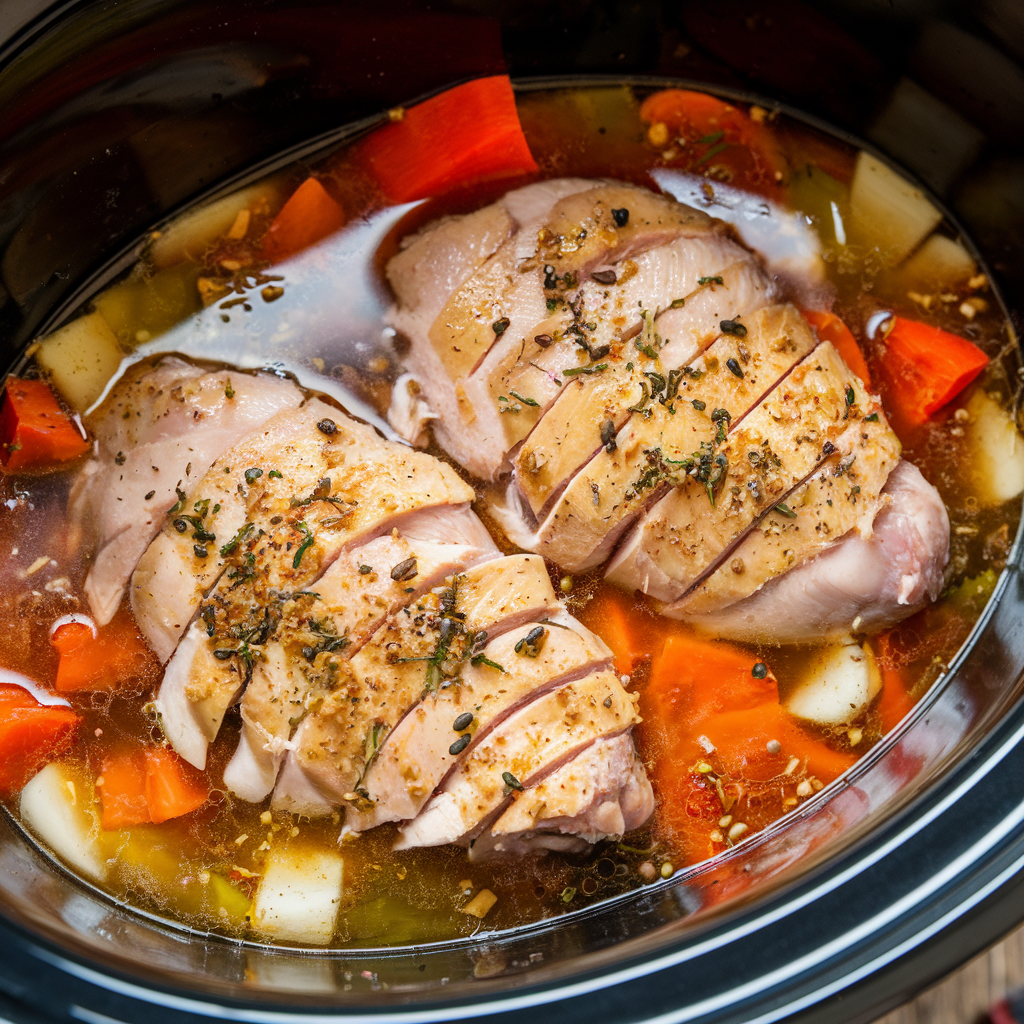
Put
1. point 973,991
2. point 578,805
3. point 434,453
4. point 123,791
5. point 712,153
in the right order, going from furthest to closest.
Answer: point 712,153 → point 973,991 → point 434,453 → point 123,791 → point 578,805

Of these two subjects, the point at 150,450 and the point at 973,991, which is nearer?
the point at 150,450

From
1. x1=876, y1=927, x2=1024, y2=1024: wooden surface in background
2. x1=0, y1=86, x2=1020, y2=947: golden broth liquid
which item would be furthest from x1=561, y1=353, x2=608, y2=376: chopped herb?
x1=876, y1=927, x2=1024, y2=1024: wooden surface in background

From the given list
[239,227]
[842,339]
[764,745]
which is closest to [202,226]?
[239,227]

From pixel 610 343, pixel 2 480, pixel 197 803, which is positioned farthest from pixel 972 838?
pixel 2 480

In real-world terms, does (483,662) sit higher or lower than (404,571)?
lower

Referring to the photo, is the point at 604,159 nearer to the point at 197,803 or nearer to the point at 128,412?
the point at 128,412

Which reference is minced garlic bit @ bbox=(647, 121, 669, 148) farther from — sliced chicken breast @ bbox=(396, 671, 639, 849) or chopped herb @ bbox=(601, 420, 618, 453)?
sliced chicken breast @ bbox=(396, 671, 639, 849)

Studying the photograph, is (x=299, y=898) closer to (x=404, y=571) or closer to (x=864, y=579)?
(x=404, y=571)

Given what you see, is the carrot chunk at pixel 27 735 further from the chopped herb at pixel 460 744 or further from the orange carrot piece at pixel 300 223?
the orange carrot piece at pixel 300 223

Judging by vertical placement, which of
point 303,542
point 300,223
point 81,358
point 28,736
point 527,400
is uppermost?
point 300,223
